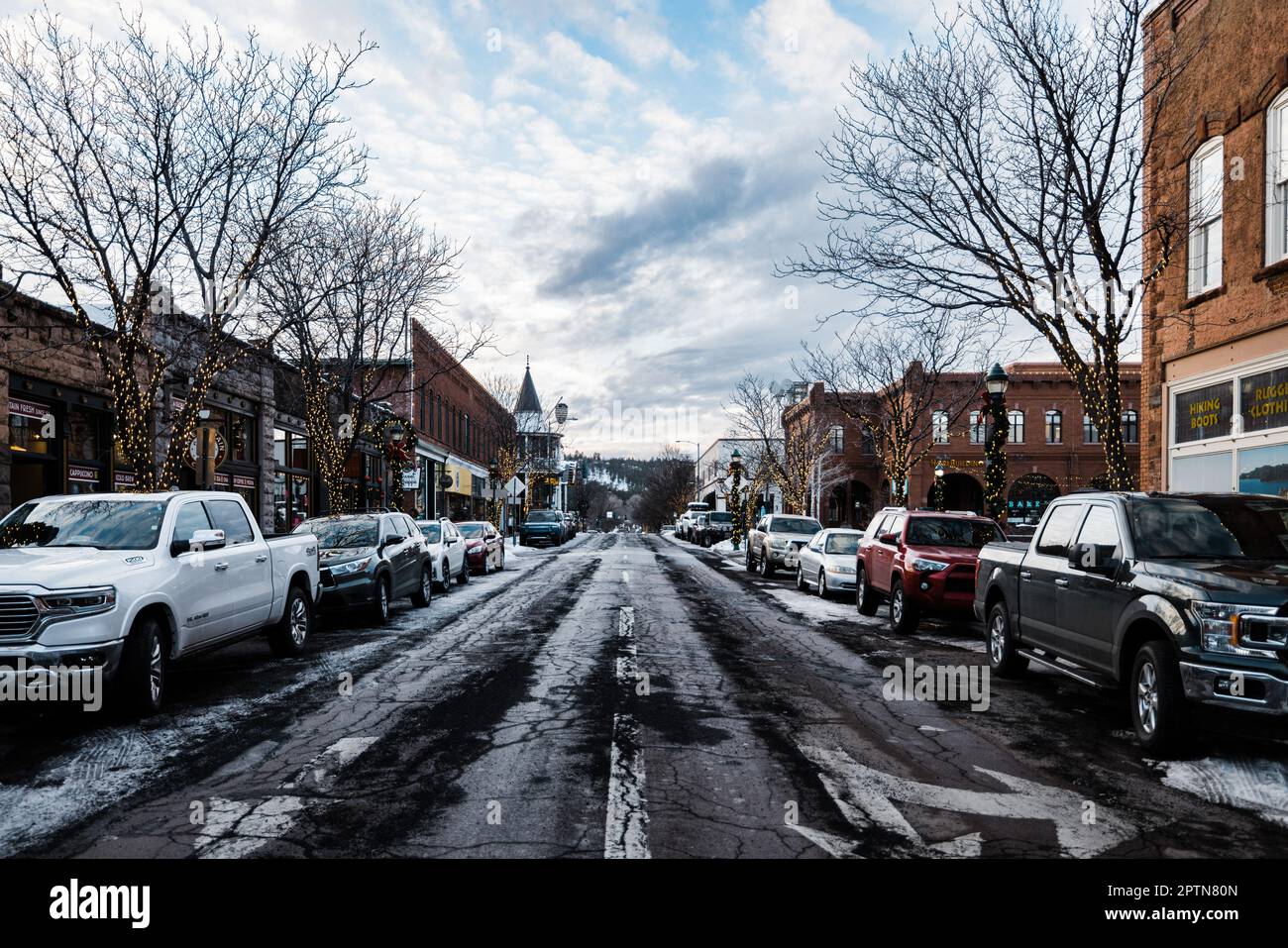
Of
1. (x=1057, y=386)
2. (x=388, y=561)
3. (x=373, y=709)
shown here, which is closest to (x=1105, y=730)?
(x=373, y=709)

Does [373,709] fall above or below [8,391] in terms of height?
below

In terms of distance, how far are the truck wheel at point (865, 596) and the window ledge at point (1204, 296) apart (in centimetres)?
729

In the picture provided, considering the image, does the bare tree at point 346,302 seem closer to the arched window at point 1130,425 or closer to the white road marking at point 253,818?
the white road marking at point 253,818

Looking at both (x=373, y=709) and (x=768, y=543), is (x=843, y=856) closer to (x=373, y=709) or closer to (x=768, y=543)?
(x=373, y=709)

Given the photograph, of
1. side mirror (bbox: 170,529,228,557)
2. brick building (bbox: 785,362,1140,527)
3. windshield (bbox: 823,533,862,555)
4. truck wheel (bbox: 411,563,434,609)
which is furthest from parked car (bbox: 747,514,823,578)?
brick building (bbox: 785,362,1140,527)

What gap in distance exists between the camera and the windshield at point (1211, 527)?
6.76 meters

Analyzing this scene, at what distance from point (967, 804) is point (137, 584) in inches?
250

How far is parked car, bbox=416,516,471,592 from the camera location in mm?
18788

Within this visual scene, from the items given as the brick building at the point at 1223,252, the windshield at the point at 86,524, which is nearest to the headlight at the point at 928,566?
the brick building at the point at 1223,252

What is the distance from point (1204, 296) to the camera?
49.3ft

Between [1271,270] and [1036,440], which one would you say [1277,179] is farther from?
[1036,440]

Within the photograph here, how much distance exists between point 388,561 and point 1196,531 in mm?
10819

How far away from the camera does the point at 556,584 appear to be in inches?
819

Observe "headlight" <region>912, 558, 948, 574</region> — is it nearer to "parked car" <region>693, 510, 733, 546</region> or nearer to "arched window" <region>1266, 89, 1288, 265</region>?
"arched window" <region>1266, 89, 1288, 265</region>
